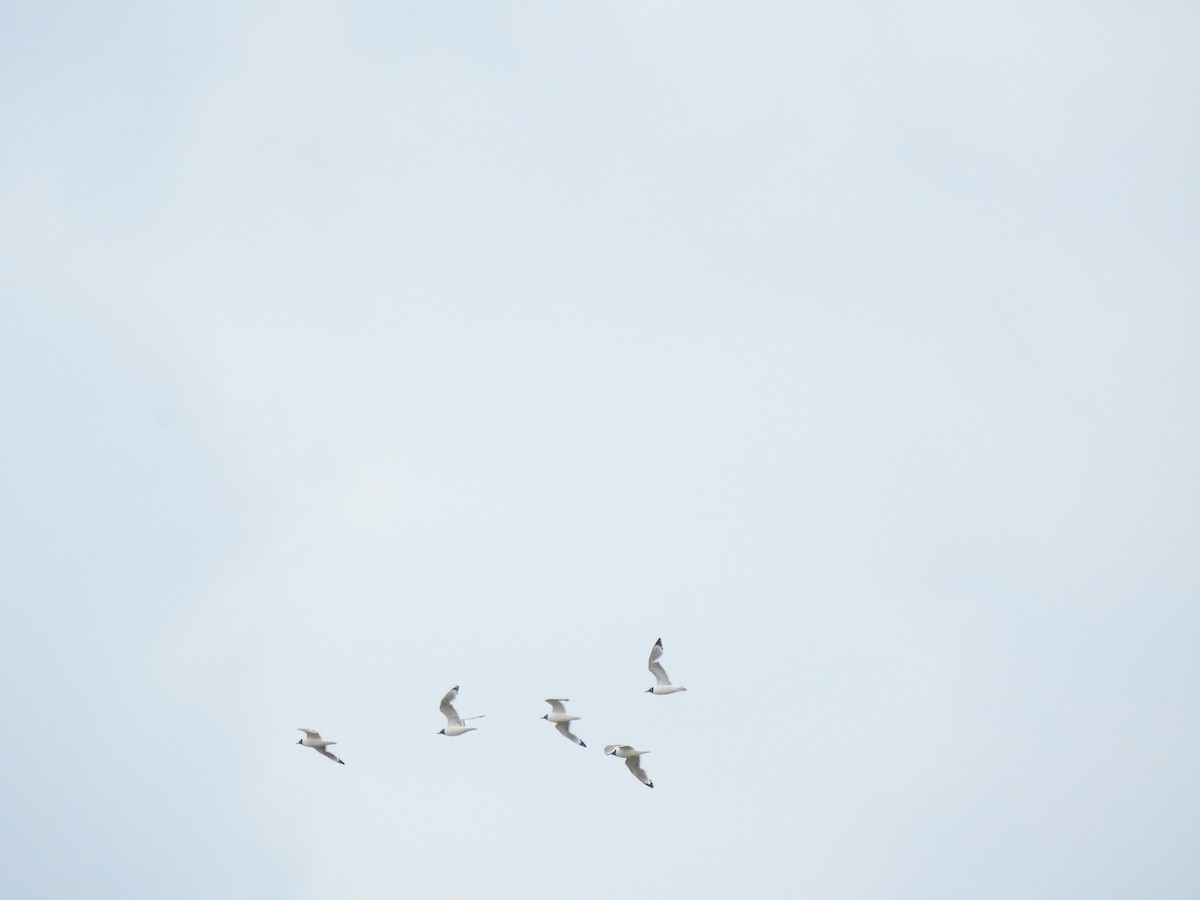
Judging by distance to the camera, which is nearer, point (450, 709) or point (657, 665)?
point (657, 665)

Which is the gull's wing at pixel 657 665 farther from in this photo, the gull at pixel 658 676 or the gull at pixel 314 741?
the gull at pixel 314 741

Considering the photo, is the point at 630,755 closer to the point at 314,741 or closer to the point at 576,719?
the point at 576,719

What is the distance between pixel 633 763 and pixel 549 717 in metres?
2.64

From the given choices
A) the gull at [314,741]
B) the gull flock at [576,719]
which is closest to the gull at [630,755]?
the gull flock at [576,719]

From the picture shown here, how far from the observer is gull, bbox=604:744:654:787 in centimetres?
3778

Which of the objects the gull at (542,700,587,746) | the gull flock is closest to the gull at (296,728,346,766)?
the gull flock

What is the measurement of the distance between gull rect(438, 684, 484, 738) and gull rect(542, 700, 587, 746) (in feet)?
8.17

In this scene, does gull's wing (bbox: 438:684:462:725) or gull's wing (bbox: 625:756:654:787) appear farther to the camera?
gull's wing (bbox: 438:684:462:725)

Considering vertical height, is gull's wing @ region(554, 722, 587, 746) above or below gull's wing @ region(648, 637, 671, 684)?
below

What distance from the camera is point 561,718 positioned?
3856cm

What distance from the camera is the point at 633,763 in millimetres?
38344

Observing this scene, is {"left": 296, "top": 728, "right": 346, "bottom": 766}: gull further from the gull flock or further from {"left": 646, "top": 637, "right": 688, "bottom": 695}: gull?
{"left": 646, "top": 637, "right": 688, "bottom": 695}: gull

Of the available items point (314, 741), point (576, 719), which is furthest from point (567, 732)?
point (314, 741)

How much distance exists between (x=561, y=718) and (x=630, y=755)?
217cm
